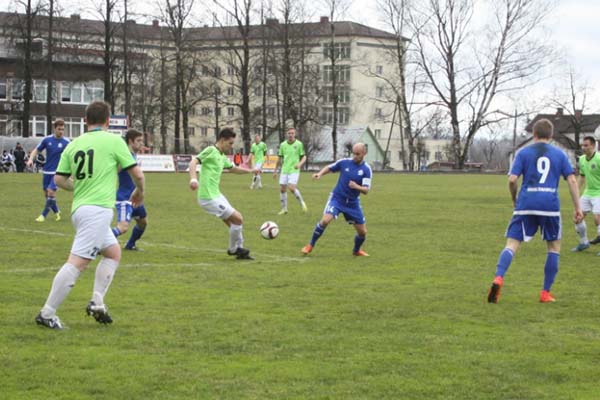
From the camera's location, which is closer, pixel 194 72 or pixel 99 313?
pixel 99 313

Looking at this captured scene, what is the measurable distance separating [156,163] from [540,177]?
157ft

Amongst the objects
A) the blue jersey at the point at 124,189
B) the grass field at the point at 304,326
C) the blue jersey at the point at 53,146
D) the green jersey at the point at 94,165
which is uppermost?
the blue jersey at the point at 53,146

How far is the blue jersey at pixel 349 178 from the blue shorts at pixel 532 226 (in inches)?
169

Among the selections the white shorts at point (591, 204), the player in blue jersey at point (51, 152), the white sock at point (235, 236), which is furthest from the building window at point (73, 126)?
the white sock at point (235, 236)

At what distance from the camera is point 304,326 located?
8.28 metres

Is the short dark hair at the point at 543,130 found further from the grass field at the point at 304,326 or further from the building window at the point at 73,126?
the building window at the point at 73,126

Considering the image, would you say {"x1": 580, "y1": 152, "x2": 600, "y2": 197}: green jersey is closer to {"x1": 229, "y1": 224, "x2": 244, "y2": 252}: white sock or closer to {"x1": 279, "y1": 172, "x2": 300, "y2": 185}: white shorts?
{"x1": 229, "y1": 224, "x2": 244, "y2": 252}: white sock

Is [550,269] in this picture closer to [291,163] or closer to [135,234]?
[135,234]

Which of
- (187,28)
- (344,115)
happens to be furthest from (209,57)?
(344,115)

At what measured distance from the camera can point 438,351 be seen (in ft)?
24.0

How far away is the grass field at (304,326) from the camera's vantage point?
245 inches

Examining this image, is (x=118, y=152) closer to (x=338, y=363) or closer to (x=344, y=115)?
(x=338, y=363)

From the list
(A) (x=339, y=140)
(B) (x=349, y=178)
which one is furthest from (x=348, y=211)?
(A) (x=339, y=140)

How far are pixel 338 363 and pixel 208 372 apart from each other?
0.98 meters
